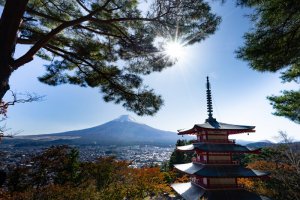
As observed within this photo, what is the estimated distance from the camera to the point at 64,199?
430 inches

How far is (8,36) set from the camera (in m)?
3.28

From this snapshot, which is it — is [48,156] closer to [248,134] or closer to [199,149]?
[199,149]

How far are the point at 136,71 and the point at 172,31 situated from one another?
61.2 inches

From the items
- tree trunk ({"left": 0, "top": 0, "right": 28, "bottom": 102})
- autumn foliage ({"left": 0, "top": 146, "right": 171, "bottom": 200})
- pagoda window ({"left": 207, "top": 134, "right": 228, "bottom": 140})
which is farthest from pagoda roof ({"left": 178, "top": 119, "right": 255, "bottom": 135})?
tree trunk ({"left": 0, "top": 0, "right": 28, "bottom": 102})

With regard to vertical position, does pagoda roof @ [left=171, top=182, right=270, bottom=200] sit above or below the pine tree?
below

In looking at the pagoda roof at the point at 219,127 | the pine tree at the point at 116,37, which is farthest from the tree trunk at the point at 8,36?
the pagoda roof at the point at 219,127

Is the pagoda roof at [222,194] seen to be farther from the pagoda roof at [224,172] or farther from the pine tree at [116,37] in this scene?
the pine tree at [116,37]

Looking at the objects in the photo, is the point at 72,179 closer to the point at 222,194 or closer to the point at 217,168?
the point at 217,168

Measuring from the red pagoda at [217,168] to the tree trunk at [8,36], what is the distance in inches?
359

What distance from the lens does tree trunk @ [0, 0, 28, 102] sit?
3180mm

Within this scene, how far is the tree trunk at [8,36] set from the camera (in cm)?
318

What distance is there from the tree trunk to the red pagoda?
9.12 meters

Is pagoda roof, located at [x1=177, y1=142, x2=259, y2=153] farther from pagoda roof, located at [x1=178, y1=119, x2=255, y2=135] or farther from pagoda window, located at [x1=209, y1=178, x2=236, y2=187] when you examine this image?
pagoda window, located at [x1=209, y1=178, x2=236, y2=187]

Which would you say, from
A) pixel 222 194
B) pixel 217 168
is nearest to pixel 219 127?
pixel 217 168
